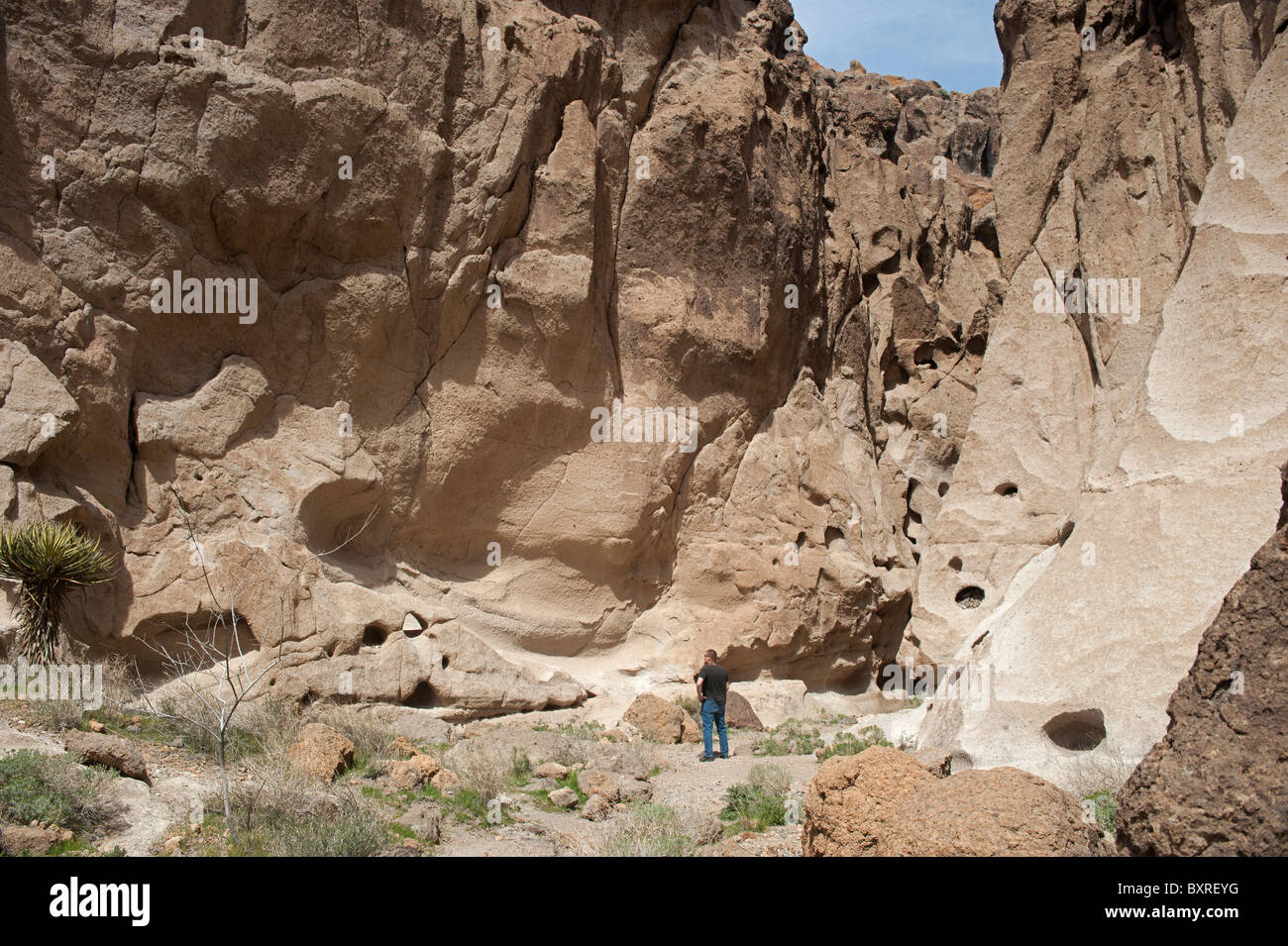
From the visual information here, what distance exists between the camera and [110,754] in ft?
21.5

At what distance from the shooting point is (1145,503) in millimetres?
7430

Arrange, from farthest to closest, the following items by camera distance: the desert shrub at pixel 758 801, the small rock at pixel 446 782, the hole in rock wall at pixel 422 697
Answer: the hole in rock wall at pixel 422 697 < the small rock at pixel 446 782 < the desert shrub at pixel 758 801

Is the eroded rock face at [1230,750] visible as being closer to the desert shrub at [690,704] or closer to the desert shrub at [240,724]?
the desert shrub at [240,724]

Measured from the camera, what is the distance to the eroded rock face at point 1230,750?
10.8ft

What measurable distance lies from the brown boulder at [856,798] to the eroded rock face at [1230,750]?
51.2 inches

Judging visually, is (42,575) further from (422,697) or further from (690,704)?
(690,704)

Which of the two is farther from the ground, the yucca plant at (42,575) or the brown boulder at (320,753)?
the yucca plant at (42,575)

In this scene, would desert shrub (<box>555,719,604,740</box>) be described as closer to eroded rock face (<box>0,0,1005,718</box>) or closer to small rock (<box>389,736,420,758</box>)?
eroded rock face (<box>0,0,1005,718</box>)

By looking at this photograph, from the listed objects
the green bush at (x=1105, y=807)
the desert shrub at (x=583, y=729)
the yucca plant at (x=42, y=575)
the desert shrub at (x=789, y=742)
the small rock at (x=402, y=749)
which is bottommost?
the desert shrub at (x=789, y=742)

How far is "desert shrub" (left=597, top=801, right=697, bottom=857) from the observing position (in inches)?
216

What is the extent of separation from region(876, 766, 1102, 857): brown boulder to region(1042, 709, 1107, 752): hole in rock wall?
2.70 meters

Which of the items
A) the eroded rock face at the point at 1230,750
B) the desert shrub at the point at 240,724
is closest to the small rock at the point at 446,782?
the desert shrub at the point at 240,724

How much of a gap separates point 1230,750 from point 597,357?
423 inches

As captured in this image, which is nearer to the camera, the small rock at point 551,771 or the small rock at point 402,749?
the small rock at point 551,771
